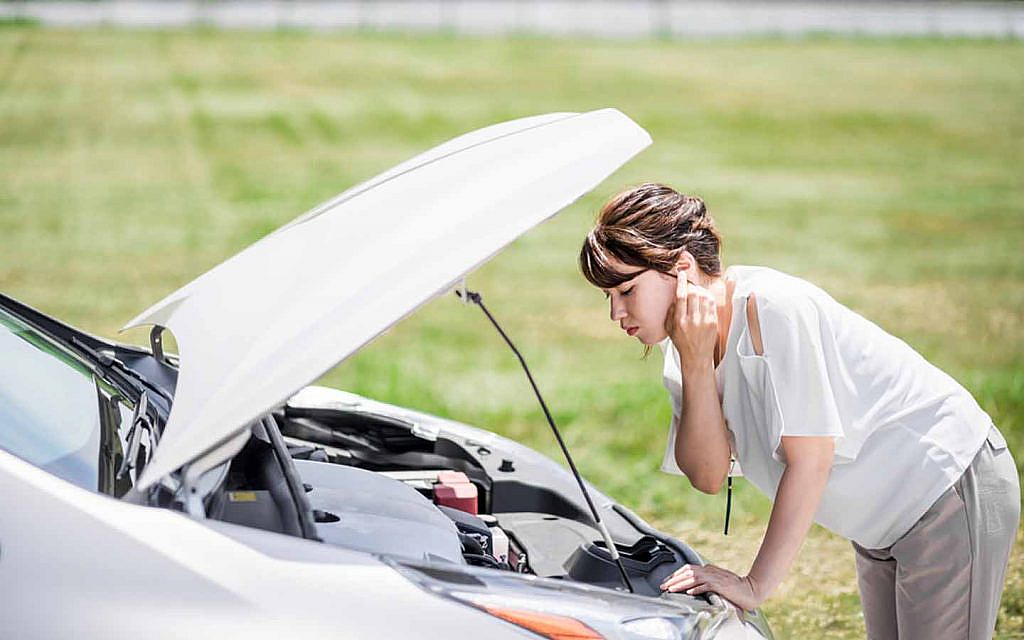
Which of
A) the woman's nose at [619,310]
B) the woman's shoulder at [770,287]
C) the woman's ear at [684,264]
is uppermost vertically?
the woman's ear at [684,264]

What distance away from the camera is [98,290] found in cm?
1020

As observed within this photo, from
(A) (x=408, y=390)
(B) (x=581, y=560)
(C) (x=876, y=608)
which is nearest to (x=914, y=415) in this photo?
(C) (x=876, y=608)

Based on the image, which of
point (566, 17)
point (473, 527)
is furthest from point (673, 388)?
point (566, 17)

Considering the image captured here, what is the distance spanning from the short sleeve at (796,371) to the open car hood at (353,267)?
50cm

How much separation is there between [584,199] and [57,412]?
1249 cm

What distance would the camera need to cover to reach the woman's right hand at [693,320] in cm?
280

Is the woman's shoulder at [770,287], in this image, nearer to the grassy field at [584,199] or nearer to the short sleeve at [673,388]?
the short sleeve at [673,388]

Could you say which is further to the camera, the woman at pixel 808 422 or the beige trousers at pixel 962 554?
the beige trousers at pixel 962 554

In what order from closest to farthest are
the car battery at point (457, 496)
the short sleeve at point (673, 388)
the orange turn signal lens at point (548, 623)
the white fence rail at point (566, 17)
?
the orange turn signal lens at point (548, 623)
the short sleeve at point (673, 388)
the car battery at point (457, 496)
the white fence rail at point (566, 17)

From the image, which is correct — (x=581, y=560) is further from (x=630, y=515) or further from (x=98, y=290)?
(x=98, y=290)

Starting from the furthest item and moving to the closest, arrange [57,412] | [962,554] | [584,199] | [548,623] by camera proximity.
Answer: [584,199] < [962,554] < [57,412] < [548,623]

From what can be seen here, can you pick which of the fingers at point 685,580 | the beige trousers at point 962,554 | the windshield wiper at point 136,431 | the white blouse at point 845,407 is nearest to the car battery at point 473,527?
the fingers at point 685,580

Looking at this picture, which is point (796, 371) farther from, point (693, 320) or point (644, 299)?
point (644, 299)

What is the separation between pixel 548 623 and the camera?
2.40 m
